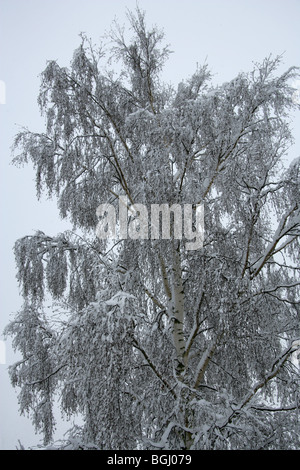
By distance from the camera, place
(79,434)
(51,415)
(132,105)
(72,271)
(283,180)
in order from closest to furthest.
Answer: (79,434) → (283,180) → (72,271) → (51,415) → (132,105)

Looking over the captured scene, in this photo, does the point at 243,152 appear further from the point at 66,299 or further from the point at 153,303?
the point at 66,299

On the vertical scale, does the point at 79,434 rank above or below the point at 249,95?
below

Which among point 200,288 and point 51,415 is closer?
point 200,288

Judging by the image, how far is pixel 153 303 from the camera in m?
4.93

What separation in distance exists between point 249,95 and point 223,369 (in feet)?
10.5

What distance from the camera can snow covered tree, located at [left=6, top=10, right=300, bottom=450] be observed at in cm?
312

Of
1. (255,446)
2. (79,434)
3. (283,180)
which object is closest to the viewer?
(255,446)

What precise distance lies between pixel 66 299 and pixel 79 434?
155 cm

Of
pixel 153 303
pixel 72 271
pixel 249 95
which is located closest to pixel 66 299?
pixel 72 271

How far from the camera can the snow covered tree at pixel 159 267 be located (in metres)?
3.12

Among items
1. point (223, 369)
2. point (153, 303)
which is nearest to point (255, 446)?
point (223, 369)

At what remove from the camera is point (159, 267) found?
4812mm

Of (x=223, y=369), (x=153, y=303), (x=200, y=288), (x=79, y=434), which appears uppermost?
(x=200, y=288)

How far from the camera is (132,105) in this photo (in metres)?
5.41
